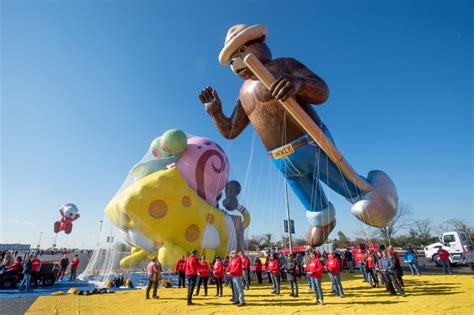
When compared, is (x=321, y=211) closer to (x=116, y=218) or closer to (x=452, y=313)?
(x=452, y=313)

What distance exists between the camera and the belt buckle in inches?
214

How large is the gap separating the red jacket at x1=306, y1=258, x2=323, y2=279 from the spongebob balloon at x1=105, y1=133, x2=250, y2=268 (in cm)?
766

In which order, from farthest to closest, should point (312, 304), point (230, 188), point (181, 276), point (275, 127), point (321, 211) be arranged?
point (230, 188), point (181, 276), point (312, 304), point (321, 211), point (275, 127)

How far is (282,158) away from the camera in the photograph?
18.3 ft

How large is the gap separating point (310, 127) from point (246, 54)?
6.27ft

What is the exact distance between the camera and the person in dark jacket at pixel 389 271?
6786 mm

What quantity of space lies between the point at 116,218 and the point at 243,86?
1001 cm

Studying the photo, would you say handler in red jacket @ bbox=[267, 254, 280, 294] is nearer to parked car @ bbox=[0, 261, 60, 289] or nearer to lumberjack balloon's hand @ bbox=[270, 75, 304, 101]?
lumberjack balloon's hand @ bbox=[270, 75, 304, 101]

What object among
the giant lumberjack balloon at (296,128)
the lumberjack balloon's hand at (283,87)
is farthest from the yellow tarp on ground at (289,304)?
the lumberjack balloon's hand at (283,87)

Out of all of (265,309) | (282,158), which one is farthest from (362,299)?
(282,158)

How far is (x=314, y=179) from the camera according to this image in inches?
231

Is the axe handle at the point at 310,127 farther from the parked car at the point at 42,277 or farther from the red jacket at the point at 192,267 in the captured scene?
the parked car at the point at 42,277

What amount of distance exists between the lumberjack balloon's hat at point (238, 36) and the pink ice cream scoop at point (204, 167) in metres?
8.87

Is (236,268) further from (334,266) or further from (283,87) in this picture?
(283,87)
